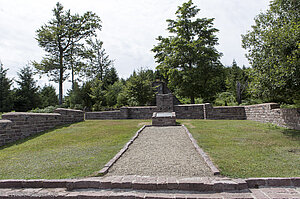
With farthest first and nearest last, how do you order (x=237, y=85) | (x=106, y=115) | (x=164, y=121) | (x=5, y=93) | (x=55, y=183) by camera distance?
(x=237, y=85) → (x=5, y=93) → (x=106, y=115) → (x=164, y=121) → (x=55, y=183)

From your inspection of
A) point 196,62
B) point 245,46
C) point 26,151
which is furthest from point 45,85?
point 245,46

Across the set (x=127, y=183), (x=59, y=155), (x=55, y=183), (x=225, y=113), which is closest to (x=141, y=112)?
(x=225, y=113)

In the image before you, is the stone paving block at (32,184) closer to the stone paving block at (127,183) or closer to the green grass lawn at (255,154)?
the stone paving block at (127,183)

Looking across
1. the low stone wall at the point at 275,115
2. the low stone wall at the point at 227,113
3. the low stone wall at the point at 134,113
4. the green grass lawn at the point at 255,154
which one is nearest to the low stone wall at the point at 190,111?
the low stone wall at the point at 227,113

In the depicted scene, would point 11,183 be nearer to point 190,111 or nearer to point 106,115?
point 106,115

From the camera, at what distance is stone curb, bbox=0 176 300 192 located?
347 cm

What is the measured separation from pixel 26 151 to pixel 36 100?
18387 mm

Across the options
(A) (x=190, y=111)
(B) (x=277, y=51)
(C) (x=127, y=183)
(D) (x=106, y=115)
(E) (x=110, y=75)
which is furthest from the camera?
(E) (x=110, y=75)

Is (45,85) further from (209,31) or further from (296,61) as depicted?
(296,61)

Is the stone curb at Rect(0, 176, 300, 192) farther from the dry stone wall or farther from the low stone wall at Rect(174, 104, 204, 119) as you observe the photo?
the low stone wall at Rect(174, 104, 204, 119)

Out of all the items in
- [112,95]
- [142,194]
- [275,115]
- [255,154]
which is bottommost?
[142,194]

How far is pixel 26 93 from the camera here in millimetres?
21266

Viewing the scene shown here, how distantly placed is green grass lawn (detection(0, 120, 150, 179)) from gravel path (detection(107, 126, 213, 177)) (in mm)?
556

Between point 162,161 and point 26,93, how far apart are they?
22227 millimetres
